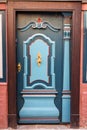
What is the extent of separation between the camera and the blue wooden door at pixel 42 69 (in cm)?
596

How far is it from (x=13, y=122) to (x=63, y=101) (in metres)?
1.09

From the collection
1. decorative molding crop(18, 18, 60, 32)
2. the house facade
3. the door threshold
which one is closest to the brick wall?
the house facade

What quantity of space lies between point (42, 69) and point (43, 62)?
14cm

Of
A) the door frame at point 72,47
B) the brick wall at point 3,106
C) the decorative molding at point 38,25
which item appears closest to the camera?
the door frame at point 72,47

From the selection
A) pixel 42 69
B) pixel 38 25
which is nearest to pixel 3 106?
pixel 42 69

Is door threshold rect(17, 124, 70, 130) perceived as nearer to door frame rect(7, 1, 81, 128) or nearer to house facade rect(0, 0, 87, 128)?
house facade rect(0, 0, 87, 128)

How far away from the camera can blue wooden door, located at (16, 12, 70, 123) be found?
5957 mm

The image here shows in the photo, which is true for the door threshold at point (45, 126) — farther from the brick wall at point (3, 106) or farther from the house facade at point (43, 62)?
the brick wall at point (3, 106)

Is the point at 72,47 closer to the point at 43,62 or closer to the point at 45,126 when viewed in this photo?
the point at 43,62

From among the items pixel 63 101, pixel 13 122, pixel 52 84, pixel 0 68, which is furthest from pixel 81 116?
pixel 0 68

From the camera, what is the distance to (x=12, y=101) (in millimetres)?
5863

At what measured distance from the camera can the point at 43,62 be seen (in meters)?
6.05

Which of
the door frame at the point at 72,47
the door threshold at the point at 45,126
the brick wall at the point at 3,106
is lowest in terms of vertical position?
the door threshold at the point at 45,126

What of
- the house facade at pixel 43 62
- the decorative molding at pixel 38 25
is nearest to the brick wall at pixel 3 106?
the house facade at pixel 43 62
